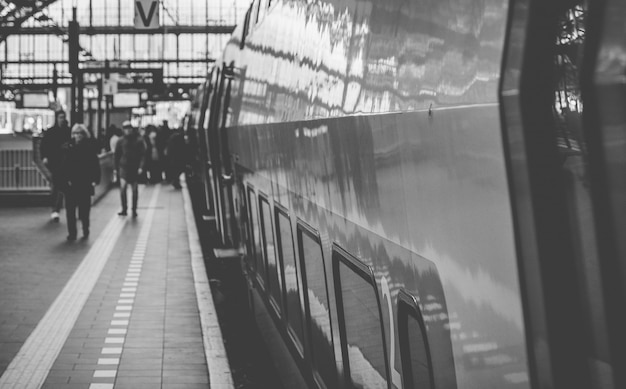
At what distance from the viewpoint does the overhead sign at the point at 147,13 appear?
19.2 meters

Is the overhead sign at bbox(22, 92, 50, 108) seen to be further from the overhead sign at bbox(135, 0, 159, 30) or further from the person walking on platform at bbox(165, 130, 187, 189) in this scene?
the overhead sign at bbox(135, 0, 159, 30)

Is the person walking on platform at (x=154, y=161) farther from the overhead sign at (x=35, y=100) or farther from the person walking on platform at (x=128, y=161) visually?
the person walking on platform at (x=128, y=161)

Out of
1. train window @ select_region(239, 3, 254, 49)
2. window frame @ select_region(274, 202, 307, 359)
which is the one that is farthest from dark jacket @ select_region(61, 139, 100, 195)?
window frame @ select_region(274, 202, 307, 359)

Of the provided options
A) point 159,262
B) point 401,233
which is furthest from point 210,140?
point 401,233

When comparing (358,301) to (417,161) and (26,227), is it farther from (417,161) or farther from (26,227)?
(26,227)

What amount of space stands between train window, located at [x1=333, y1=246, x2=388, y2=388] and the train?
1cm

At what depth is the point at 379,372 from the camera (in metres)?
3.62

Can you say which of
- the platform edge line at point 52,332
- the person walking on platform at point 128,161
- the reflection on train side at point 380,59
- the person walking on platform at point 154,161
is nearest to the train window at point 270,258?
the reflection on train side at point 380,59

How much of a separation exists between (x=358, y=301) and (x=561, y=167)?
2154 millimetres

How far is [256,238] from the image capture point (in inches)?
336

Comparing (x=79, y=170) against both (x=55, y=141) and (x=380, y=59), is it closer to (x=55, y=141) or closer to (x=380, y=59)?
(x=55, y=141)

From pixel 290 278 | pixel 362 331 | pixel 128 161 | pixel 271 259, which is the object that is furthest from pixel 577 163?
pixel 128 161

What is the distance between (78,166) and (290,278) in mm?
11423

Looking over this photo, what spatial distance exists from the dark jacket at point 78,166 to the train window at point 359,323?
13.0 metres
